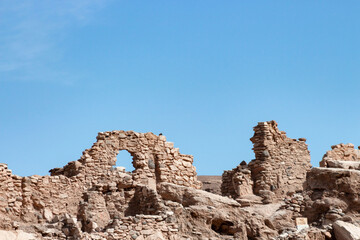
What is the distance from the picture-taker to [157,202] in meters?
32.5

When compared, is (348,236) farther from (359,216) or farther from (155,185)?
(155,185)

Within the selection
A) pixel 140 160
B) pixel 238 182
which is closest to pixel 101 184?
pixel 140 160

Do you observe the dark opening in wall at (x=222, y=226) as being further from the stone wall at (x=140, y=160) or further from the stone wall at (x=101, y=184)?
the stone wall at (x=140, y=160)

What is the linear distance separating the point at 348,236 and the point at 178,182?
7.23 meters

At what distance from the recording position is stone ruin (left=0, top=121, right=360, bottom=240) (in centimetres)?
3112

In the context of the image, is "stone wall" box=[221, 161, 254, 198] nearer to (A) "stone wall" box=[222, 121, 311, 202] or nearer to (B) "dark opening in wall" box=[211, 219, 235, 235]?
(A) "stone wall" box=[222, 121, 311, 202]

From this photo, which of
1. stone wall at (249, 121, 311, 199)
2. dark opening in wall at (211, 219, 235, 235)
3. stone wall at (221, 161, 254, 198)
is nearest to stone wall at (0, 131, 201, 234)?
dark opening in wall at (211, 219, 235, 235)

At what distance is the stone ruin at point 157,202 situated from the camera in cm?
3112

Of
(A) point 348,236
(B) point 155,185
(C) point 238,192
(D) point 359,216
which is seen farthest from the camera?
(C) point 238,192

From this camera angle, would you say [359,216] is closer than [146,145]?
Yes

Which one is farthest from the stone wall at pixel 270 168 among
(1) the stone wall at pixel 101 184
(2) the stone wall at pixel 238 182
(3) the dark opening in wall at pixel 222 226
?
(3) the dark opening in wall at pixel 222 226

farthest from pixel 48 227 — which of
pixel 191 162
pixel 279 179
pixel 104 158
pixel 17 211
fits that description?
pixel 279 179

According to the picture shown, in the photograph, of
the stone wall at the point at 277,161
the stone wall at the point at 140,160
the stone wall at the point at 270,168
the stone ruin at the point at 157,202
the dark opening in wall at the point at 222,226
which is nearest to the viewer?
the stone ruin at the point at 157,202

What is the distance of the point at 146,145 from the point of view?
118 ft
